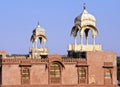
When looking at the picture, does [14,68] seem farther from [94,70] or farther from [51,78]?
[94,70]

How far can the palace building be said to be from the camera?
4022 cm

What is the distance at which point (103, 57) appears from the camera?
42000 millimetres

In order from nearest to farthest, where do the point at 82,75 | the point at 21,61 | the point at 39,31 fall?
the point at 21,61
the point at 82,75
the point at 39,31

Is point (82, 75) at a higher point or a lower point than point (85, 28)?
lower

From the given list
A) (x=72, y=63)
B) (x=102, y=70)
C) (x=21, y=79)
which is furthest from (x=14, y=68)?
(x=102, y=70)

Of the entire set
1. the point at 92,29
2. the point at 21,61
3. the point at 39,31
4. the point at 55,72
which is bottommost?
the point at 55,72

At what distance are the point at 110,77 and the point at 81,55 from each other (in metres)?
3.25

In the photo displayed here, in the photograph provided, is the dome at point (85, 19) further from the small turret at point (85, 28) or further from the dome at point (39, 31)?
the dome at point (39, 31)

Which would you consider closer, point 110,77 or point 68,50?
point 110,77

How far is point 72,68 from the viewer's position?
136 ft

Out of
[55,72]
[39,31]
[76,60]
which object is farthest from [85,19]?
[39,31]

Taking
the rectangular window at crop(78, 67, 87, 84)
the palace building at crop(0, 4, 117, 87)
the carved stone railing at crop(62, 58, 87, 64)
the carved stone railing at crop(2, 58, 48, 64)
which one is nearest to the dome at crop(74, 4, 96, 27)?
the palace building at crop(0, 4, 117, 87)

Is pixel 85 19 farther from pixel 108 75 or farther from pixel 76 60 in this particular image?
pixel 108 75

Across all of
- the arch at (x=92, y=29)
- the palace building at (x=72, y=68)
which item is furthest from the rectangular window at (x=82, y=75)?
the arch at (x=92, y=29)
